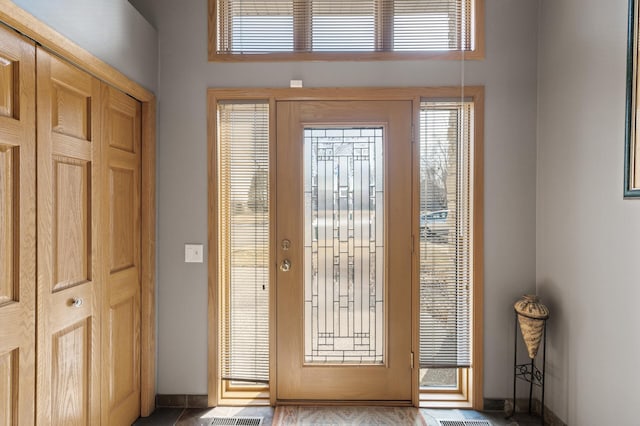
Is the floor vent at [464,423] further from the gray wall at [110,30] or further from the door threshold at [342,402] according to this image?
the gray wall at [110,30]

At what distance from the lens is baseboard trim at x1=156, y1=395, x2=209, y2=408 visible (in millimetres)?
2473

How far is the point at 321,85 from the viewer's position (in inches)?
97.1

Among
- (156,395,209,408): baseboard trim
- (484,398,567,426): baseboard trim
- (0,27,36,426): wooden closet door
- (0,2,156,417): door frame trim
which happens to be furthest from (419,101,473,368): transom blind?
(0,27,36,426): wooden closet door

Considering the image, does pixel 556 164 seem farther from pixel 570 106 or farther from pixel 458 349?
pixel 458 349

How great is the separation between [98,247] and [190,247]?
61cm

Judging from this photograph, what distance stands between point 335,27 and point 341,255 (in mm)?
1458

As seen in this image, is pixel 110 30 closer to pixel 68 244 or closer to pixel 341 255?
pixel 68 244

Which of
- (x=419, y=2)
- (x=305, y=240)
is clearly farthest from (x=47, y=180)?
(x=419, y=2)

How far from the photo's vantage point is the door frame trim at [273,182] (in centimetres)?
244

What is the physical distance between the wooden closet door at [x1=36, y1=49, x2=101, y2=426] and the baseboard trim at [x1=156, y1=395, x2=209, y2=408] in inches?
23.3

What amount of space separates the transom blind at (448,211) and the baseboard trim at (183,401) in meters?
1.41

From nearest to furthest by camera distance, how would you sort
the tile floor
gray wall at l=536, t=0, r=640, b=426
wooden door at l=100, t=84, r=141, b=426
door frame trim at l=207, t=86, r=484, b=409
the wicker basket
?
gray wall at l=536, t=0, r=640, b=426, wooden door at l=100, t=84, r=141, b=426, the wicker basket, the tile floor, door frame trim at l=207, t=86, r=484, b=409

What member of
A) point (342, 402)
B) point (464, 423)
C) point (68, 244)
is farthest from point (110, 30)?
point (464, 423)

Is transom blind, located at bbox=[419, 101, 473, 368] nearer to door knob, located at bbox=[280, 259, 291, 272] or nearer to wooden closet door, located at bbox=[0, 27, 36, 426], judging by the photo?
door knob, located at bbox=[280, 259, 291, 272]
